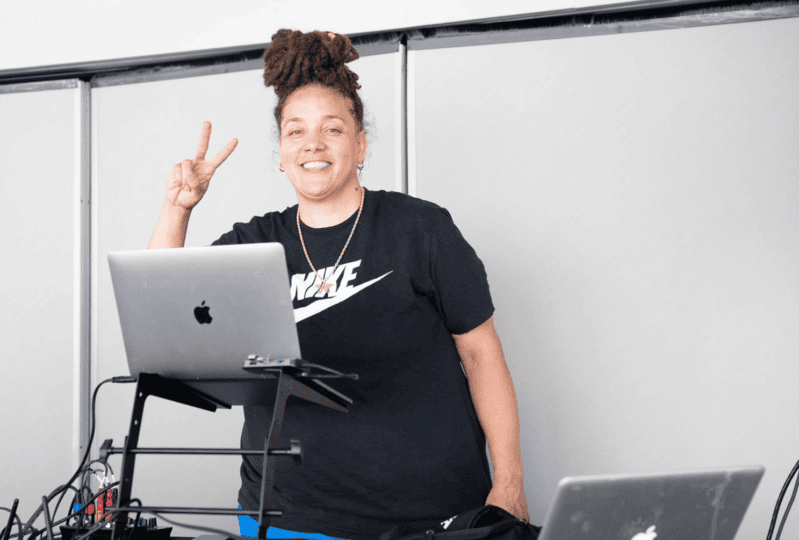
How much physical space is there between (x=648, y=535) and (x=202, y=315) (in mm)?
657

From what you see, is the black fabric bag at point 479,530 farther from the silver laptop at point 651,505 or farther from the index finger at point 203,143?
the index finger at point 203,143

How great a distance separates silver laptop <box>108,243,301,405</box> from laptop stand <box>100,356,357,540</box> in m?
0.03

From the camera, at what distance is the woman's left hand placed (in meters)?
1.25

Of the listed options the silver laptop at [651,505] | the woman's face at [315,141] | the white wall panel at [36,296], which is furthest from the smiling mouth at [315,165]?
the white wall panel at [36,296]

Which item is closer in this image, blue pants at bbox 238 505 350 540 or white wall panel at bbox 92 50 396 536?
blue pants at bbox 238 505 350 540

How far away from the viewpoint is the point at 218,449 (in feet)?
2.71

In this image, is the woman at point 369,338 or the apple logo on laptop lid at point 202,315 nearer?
the apple logo on laptop lid at point 202,315

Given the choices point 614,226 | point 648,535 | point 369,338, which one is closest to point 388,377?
point 369,338

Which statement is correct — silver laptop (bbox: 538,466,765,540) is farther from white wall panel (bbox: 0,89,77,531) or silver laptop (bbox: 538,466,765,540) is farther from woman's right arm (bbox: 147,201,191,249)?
white wall panel (bbox: 0,89,77,531)

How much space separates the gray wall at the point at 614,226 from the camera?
1876mm

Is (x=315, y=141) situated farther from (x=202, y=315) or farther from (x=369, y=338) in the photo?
(x=202, y=315)

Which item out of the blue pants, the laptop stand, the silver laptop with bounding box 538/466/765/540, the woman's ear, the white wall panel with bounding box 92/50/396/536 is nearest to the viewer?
the silver laptop with bounding box 538/466/765/540

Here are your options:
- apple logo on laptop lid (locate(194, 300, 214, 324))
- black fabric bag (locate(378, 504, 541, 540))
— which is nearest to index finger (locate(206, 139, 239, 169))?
apple logo on laptop lid (locate(194, 300, 214, 324))

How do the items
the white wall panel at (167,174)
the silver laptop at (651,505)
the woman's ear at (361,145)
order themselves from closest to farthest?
the silver laptop at (651,505) → the woman's ear at (361,145) → the white wall panel at (167,174)
